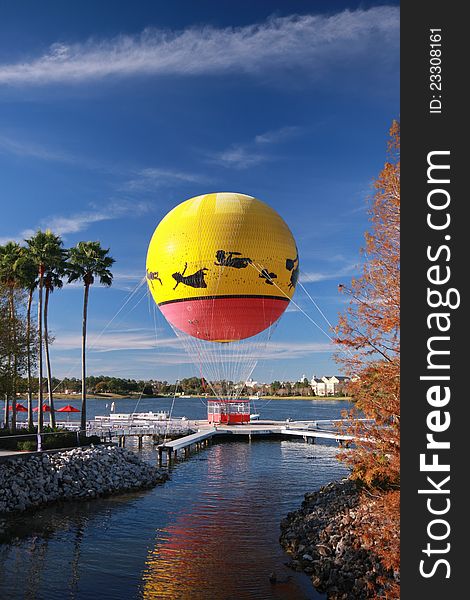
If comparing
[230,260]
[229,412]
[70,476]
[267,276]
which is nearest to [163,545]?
[70,476]

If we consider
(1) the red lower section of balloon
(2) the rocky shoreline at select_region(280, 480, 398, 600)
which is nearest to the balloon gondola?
(1) the red lower section of balloon

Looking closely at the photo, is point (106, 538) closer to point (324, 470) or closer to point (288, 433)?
point (324, 470)

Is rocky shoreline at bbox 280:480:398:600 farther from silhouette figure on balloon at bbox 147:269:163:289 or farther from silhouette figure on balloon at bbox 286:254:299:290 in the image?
silhouette figure on balloon at bbox 147:269:163:289

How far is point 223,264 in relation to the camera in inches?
1368

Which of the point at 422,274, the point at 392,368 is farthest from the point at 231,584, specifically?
the point at 422,274

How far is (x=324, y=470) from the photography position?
116ft

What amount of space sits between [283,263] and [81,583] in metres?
24.9

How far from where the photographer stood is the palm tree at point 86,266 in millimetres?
37344

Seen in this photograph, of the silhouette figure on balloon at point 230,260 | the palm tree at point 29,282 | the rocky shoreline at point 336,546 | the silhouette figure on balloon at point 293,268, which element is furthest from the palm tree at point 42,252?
the rocky shoreline at point 336,546

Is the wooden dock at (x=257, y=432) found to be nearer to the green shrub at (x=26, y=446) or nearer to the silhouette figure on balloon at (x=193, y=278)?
the silhouette figure on balloon at (x=193, y=278)

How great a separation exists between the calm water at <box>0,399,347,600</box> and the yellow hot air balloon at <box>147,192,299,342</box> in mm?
11090

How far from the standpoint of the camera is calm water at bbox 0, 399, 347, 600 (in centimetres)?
1530

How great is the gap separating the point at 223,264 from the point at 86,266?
10.0m

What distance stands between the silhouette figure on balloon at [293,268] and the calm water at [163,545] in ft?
44.8
